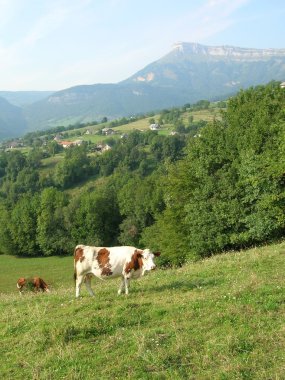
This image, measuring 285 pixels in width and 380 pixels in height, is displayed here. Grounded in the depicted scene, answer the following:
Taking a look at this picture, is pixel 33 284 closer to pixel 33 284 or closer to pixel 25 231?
pixel 33 284

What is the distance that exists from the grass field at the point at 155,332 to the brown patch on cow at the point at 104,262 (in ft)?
2.91

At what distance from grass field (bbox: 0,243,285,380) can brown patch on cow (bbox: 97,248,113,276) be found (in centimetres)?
89

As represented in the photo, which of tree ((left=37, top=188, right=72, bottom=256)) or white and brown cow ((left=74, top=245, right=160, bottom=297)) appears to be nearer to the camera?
white and brown cow ((left=74, top=245, right=160, bottom=297))

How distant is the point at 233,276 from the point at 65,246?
240 feet

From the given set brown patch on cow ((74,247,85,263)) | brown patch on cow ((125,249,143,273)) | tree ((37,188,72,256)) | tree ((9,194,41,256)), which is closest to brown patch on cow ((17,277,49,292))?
brown patch on cow ((74,247,85,263))

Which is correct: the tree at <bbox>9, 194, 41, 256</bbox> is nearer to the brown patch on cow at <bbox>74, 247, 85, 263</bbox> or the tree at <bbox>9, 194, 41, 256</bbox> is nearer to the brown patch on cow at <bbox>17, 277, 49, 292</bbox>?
the brown patch on cow at <bbox>17, 277, 49, 292</bbox>

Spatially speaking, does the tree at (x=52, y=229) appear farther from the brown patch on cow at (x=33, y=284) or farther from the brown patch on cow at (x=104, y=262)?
the brown patch on cow at (x=104, y=262)

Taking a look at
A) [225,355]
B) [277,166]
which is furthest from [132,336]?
[277,166]

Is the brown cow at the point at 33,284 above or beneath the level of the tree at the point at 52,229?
above

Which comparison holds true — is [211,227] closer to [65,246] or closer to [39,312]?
[39,312]

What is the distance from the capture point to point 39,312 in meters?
12.4

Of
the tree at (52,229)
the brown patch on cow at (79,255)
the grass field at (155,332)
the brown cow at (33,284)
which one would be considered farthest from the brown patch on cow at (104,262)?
the tree at (52,229)

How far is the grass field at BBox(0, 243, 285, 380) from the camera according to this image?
8273 millimetres

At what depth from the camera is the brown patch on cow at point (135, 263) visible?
1412cm
